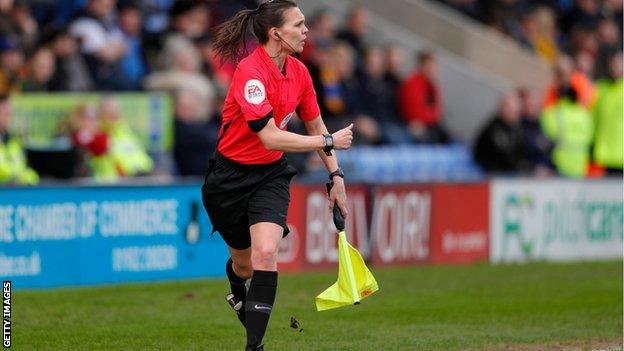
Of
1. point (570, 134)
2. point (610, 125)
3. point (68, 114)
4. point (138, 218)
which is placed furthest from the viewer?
point (570, 134)

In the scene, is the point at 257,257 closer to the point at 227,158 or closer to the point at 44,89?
the point at 227,158

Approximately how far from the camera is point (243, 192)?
928cm

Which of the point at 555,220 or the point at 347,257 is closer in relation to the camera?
the point at 347,257

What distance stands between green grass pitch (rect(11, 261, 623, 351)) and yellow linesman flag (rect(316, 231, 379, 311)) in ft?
3.06

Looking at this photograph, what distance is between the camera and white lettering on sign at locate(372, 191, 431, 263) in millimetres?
16844

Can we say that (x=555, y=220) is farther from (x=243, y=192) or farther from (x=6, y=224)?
(x=243, y=192)

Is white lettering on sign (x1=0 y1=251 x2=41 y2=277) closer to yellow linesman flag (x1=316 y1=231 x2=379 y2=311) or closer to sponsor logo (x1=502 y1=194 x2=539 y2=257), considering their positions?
yellow linesman flag (x1=316 y1=231 x2=379 y2=311)

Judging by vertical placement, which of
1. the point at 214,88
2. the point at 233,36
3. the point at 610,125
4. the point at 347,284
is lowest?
the point at 347,284

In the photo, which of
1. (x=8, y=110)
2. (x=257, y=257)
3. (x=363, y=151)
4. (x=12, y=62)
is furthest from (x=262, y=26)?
(x=363, y=151)

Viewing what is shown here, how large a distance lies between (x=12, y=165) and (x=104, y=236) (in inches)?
51.7

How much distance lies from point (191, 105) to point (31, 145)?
89.7 inches

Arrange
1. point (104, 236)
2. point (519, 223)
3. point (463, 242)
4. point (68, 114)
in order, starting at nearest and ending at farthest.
Answer: point (104, 236) → point (68, 114) → point (463, 242) → point (519, 223)

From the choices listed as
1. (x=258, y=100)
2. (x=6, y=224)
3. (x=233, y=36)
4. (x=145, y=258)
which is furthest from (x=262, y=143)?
(x=145, y=258)

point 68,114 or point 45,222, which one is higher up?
point 68,114
